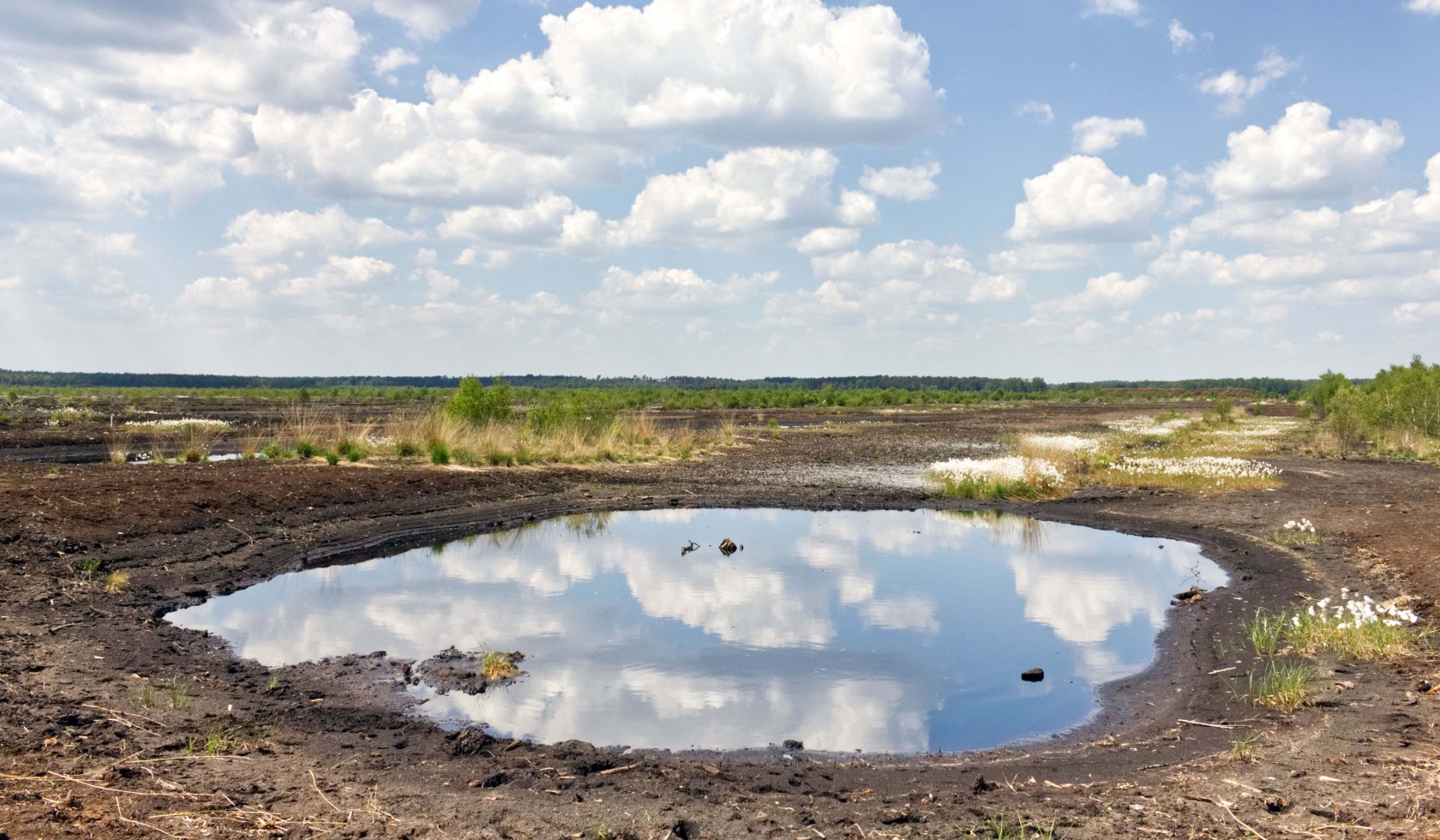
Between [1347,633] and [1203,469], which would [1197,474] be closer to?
[1203,469]

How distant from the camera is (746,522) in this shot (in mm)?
19969

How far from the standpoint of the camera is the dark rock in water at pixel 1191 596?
12.4 metres

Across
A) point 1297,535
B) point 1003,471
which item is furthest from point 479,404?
point 1297,535

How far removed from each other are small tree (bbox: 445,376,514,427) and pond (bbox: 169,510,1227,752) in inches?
525

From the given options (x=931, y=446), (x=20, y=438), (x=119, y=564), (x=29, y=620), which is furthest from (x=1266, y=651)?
(x=20, y=438)

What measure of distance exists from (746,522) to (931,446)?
68.5 ft

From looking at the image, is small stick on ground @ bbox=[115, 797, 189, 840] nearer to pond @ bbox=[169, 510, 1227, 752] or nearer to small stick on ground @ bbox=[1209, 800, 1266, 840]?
pond @ bbox=[169, 510, 1227, 752]

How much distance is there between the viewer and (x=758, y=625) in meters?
11.2

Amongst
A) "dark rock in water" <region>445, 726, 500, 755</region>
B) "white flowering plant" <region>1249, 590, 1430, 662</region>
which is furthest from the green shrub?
"dark rock in water" <region>445, 726, 500, 755</region>

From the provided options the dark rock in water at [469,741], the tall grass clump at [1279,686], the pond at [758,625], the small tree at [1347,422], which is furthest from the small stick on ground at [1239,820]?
the small tree at [1347,422]

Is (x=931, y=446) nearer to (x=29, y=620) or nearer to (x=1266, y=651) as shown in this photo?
(x=1266, y=651)

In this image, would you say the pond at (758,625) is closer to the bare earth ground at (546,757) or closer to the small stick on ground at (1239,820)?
the bare earth ground at (546,757)

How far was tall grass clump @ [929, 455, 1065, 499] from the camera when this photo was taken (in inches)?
896

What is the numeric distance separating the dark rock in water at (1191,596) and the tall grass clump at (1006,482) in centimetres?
975
